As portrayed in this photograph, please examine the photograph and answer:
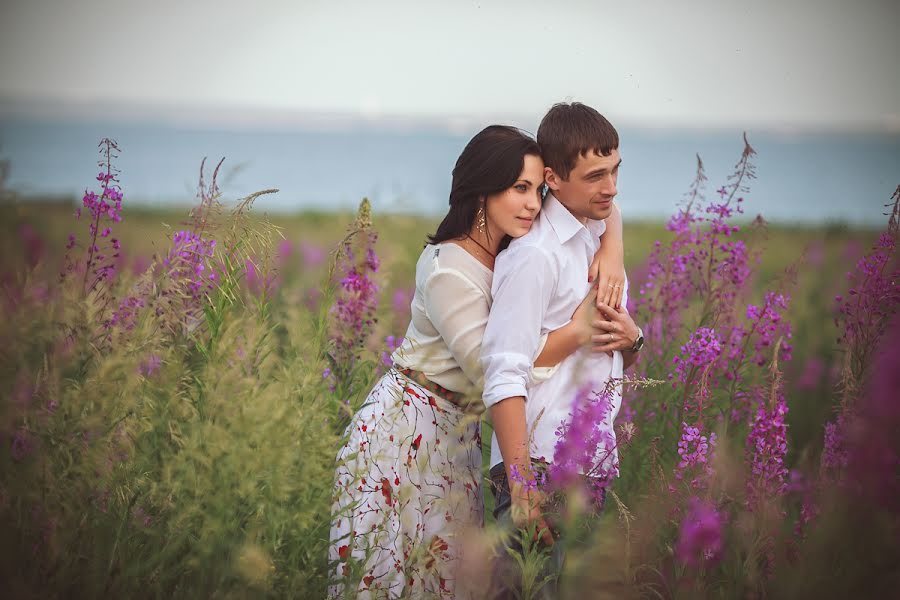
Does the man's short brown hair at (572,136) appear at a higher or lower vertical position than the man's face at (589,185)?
higher

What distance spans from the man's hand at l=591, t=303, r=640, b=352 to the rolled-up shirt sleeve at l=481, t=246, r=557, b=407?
0.87 feet

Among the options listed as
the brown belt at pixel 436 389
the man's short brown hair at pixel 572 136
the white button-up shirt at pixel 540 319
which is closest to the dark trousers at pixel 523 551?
the white button-up shirt at pixel 540 319

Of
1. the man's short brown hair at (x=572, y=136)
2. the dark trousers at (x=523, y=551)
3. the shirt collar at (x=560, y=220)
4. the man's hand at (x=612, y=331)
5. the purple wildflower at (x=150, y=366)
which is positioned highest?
the man's short brown hair at (x=572, y=136)

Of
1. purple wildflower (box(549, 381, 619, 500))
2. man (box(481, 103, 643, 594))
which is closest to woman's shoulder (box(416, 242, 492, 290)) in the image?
man (box(481, 103, 643, 594))

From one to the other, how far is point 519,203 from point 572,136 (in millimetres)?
320

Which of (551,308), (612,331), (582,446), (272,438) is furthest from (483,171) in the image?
(272,438)

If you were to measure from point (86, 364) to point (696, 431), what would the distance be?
213cm

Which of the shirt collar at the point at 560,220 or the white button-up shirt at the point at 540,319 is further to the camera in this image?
the shirt collar at the point at 560,220

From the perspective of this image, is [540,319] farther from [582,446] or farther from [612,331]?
[582,446]

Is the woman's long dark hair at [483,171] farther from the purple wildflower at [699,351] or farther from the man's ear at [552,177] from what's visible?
the purple wildflower at [699,351]

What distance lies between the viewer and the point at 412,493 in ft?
8.94

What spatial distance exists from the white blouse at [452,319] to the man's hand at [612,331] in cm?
22

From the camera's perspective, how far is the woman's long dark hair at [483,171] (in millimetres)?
2812

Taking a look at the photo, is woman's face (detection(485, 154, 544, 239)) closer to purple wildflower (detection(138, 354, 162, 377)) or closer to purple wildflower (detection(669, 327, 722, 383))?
purple wildflower (detection(669, 327, 722, 383))
